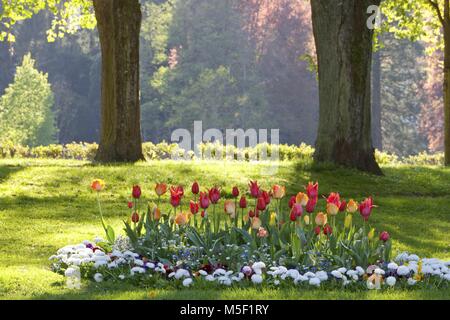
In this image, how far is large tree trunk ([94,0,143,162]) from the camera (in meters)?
19.0

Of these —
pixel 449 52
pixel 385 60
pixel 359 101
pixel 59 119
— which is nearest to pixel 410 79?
pixel 385 60

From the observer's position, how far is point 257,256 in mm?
8172

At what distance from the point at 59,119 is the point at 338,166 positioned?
4750cm

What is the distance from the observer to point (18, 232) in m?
11.2

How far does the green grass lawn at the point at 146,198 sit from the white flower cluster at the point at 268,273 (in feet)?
0.68

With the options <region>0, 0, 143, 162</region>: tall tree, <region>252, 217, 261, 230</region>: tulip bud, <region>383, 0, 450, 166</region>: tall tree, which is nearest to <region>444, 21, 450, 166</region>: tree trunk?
<region>383, 0, 450, 166</region>: tall tree

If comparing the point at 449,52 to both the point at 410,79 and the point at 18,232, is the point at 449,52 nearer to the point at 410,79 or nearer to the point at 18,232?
the point at 18,232

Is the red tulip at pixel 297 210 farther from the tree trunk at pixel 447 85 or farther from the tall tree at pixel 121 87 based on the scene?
the tree trunk at pixel 447 85

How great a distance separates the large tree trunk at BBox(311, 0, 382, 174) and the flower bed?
352 inches

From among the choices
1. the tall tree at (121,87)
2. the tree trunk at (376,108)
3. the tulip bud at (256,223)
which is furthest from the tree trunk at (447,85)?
the tree trunk at (376,108)

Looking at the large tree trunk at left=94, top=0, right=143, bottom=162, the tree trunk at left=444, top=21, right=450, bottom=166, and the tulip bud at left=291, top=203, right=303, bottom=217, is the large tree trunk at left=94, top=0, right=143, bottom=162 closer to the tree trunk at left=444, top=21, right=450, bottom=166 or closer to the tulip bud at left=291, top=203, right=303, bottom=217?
the tree trunk at left=444, top=21, right=450, bottom=166

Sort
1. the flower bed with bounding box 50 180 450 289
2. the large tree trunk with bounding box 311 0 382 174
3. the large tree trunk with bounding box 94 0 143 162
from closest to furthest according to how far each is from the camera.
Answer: the flower bed with bounding box 50 180 450 289, the large tree trunk with bounding box 311 0 382 174, the large tree trunk with bounding box 94 0 143 162

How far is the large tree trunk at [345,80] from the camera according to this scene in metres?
17.4

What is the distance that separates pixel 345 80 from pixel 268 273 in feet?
34.1
